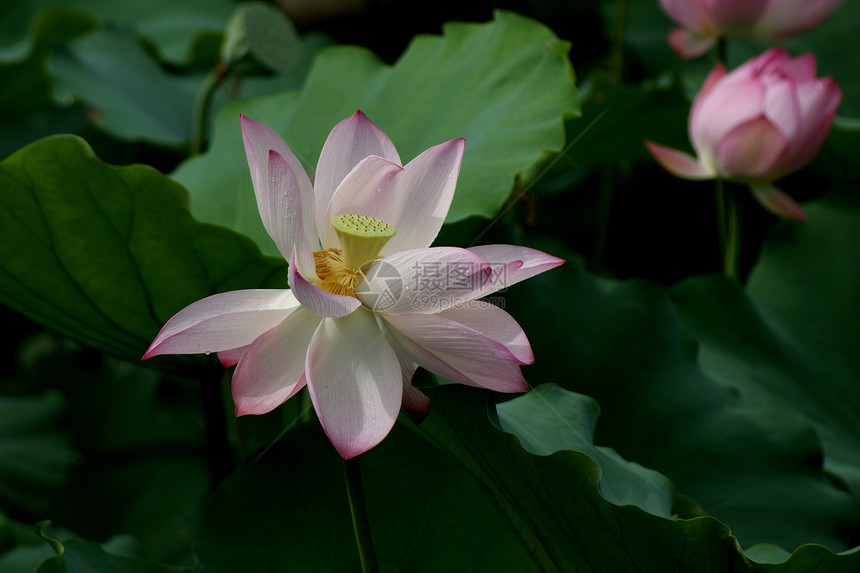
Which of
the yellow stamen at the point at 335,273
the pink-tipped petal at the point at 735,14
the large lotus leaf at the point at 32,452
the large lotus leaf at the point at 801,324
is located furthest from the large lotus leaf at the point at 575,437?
the large lotus leaf at the point at 32,452

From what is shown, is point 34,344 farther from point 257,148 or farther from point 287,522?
point 257,148

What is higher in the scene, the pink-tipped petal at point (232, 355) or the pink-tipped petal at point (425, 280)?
the pink-tipped petal at point (425, 280)

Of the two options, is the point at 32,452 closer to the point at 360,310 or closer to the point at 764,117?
the point at 360,310

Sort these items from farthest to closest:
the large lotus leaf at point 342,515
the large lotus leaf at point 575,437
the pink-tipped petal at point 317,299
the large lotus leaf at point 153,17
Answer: the large lotus leaf at point 153,17, the large lotus leaf at point 342,515, the large lotus leaf at point 575,437, the pink-tipped petal at point 317,299

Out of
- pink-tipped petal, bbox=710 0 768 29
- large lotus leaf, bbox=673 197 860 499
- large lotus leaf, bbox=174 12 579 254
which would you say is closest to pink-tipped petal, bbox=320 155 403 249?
large lotus leaf, bbox=174 12 579 254

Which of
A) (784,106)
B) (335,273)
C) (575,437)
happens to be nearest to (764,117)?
(784,106)

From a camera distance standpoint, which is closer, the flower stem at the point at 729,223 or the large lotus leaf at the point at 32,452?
the flower stem at the point at 729,223

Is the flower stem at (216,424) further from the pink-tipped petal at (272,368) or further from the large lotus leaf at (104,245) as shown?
the pink-tipped petal at (272,368)
